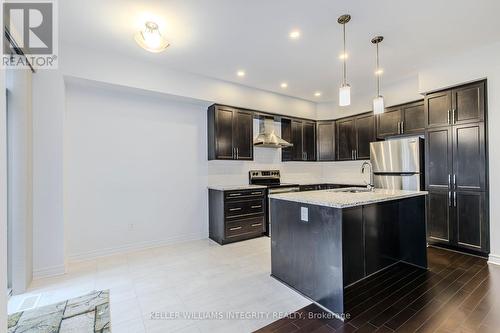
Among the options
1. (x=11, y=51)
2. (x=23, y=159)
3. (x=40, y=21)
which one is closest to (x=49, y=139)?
(x=23, y=159)

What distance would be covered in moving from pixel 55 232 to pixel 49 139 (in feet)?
3.93

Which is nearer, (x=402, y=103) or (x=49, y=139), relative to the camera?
(x=49, y=139)

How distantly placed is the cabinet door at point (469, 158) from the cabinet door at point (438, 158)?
0.25ft

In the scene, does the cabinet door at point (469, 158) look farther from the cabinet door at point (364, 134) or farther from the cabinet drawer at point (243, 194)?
the cabinet drawer at point (243, 194)

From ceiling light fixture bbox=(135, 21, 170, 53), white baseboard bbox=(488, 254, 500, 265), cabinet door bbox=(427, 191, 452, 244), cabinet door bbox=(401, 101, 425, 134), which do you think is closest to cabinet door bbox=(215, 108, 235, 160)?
ceiling light fixture bbox=(135, 21, 170, 53)

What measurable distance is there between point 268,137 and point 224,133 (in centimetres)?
102

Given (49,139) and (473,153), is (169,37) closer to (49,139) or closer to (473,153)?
(49,139)

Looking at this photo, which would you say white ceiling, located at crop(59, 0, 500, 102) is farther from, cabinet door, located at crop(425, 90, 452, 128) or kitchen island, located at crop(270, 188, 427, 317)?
kitchen island, located at crop(270, 188, 427, 317)

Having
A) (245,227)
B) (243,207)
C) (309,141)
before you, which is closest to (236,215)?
(243,207)

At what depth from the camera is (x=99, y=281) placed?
113 inches

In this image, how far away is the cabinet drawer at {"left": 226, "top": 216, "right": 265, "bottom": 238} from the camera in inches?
169

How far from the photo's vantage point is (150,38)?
269cm

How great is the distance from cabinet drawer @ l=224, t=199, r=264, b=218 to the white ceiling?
7.69ft

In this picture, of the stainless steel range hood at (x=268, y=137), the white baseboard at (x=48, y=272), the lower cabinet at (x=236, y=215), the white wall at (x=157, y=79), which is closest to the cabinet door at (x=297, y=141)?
the stainless steel range hood at (x=268, y=137)
